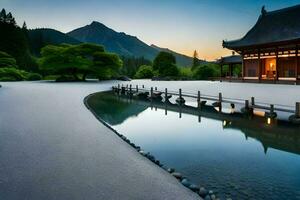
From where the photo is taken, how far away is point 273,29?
33500 mm

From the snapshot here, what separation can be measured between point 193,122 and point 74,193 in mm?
11314

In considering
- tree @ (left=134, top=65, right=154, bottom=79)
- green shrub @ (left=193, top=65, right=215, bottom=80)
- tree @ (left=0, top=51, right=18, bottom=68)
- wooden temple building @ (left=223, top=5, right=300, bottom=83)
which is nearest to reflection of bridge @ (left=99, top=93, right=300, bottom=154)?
wooden temple building @ (left=223, top=5, right=300, bottom=83)

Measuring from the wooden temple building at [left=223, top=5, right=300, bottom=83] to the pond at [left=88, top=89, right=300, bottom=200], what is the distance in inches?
620

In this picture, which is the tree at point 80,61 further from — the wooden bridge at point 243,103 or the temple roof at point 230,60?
the temple roof at point 230,60

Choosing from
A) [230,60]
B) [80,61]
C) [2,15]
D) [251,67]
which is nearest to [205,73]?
[230,60]

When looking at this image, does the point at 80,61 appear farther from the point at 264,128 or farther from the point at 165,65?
the point at 264,128

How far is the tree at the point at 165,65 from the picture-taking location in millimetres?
59487

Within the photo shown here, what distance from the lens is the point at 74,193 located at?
449cm

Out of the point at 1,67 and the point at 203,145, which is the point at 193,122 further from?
the point at 1,67

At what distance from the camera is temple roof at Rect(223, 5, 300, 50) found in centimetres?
3037

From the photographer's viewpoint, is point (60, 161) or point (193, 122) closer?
point (60, 161)

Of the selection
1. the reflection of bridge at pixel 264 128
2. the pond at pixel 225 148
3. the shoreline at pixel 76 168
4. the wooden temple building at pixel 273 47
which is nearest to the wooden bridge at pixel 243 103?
the reflection of bridge at pixel 264 128

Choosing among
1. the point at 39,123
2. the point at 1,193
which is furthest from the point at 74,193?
the point at 39,123

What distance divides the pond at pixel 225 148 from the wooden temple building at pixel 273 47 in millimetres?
15750
